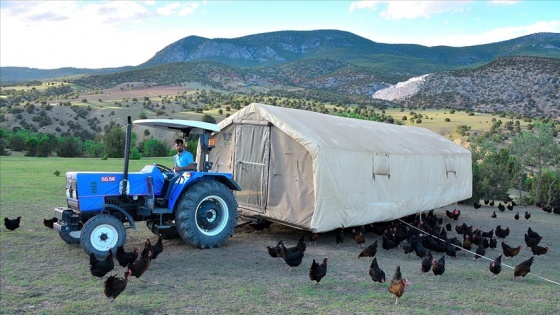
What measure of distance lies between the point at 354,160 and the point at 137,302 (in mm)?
7507

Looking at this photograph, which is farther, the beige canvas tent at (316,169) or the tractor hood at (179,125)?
the beige canvas tent at (316,169)

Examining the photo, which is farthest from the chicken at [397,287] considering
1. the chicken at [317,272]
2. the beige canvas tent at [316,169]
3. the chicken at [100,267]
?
the chicken at [100,267]

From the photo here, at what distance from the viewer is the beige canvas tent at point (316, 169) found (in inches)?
475

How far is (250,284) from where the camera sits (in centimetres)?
844

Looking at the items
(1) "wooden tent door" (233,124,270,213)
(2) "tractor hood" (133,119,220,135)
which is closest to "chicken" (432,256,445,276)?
(1) "wooden tent door" (233,124,270,213)

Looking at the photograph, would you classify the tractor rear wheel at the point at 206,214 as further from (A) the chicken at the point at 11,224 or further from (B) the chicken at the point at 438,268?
(A) the chicken at the point at 11,224

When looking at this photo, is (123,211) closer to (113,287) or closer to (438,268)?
(113,287)

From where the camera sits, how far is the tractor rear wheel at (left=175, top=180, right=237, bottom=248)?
10375 millimetres

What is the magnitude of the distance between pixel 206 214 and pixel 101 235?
95.1 inches

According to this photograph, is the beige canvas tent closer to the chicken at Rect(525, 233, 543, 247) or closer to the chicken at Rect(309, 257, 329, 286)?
the chicken at Rect(309, 257, 329, 286)

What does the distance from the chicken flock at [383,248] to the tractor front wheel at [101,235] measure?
179 mm

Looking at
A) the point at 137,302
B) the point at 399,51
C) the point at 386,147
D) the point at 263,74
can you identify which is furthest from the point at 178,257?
the point at 399,51

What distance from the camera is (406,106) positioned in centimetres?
7825

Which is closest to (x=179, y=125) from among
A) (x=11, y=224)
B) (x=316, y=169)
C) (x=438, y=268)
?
(x=316, y=169)
